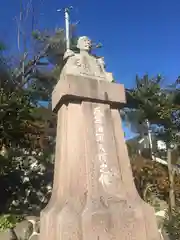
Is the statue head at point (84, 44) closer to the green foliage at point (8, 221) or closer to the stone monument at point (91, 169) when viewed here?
the stone monument at point (91, 169)

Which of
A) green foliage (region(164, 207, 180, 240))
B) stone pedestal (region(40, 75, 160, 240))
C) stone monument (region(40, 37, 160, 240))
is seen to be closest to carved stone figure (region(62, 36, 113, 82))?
stone monument (region(40, 37, 160, 240))

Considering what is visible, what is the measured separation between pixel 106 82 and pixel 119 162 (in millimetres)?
1439

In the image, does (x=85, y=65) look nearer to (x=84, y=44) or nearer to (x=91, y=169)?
(x=84, y=44)

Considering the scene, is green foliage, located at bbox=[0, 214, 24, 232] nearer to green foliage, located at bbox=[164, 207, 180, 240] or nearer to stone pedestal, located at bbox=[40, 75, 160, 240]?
green foliage, located at bbox=[164, 207, 180, 240]

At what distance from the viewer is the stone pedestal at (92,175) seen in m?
3.04

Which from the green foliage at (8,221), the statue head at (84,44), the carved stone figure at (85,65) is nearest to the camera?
the carved stone figure at (85,65)

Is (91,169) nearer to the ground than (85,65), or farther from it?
nearer to the ground

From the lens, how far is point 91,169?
347cm

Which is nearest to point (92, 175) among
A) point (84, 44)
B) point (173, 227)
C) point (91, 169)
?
point (91, 169)

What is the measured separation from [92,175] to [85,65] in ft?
6.68

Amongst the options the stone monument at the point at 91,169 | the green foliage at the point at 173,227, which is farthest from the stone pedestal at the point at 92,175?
Answer: the green foliage at the point at 173,227

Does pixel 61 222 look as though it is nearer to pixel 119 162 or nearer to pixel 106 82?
pixel 119 162

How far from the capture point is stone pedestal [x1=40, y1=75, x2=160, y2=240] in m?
3.04

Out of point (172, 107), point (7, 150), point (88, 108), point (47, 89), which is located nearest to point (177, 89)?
point (172, 107)
